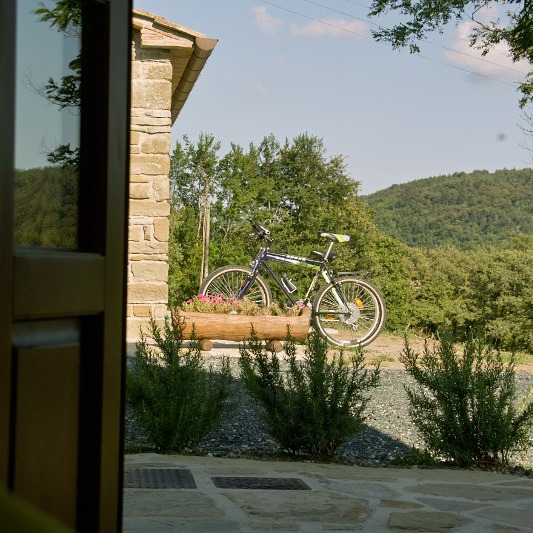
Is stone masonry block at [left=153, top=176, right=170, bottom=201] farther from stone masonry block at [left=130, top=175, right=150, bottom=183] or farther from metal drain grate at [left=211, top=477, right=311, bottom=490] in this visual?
metal drain grate at [left=211, top=477, right=311, bottom=490]

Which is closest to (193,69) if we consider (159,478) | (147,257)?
(147,257)

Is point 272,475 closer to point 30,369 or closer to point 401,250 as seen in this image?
point 30,369

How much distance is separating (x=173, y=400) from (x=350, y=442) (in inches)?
44.8

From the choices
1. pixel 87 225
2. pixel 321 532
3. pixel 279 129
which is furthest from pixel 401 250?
pixel 87 225

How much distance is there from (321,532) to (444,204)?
91.2 feet

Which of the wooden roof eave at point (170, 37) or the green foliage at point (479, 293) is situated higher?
the wooden roof eave at point (170, 37)

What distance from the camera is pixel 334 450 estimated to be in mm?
3537

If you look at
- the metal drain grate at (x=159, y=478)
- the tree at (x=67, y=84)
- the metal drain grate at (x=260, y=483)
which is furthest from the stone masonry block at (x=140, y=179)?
the tree at (x=67, y=84)

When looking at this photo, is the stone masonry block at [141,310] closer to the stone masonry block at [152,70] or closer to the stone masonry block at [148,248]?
the stone masonry block at [148,248]

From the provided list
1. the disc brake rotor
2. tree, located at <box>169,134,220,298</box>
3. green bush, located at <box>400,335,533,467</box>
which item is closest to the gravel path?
green bush, located at <box>400,335,533,467</box>

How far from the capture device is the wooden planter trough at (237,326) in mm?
6906

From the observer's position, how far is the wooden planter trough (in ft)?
22.7

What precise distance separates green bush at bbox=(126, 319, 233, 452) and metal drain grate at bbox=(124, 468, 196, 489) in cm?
44

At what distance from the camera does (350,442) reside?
4.13 m
